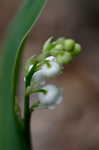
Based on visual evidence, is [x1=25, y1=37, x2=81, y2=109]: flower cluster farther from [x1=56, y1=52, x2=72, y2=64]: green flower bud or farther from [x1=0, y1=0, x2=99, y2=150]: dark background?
[x1=0, y1=0, x2=99, y2=150]: dark background

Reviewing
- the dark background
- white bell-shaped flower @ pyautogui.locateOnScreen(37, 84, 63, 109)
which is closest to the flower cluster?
white bell-shaped flower @ pyautogui.locateOnScreen(37, 84, 63, 109)

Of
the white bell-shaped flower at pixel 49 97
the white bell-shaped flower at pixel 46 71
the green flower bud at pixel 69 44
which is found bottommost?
the white bell-shaped flower at pixel 49 97

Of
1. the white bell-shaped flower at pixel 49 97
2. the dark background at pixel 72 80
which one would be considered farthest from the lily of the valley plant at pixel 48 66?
the dark background at pixel 72 80

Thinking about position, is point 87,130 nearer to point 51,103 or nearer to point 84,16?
point 84,16

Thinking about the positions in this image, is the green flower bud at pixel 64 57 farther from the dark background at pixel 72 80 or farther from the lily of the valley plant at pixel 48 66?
the dark background at pixel 72 80

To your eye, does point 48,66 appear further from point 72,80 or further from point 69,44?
point 72,80

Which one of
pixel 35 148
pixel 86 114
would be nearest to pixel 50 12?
pixel 86 114
